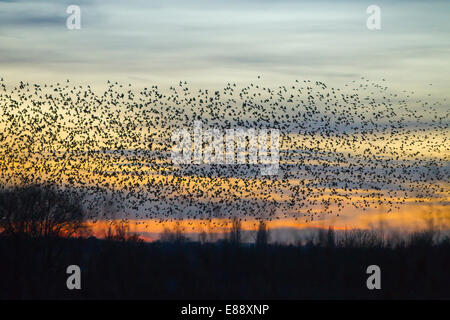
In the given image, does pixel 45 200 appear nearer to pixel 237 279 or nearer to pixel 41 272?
pixel 41 272

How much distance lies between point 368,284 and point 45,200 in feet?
96.2

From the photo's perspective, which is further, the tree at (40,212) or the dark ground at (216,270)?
the tree at (40,212)

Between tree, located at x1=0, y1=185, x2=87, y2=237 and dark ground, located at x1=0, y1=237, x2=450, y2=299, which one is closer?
dark ground, located at x1=0, y1=237, x2=450, y2=299

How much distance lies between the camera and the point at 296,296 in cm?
4525

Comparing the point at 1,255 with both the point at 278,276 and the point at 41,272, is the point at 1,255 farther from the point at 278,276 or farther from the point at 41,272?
the point at 278,276

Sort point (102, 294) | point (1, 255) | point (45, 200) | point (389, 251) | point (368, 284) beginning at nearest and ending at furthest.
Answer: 1. point (102, 294)
2. point (368, 284)
3. point (1, 255)
4. point (389, 251)
5. point (45, 200)

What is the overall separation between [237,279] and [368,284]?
9160 millimetres

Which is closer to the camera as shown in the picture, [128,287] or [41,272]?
[128,287]

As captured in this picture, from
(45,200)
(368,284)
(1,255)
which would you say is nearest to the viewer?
(368,284)

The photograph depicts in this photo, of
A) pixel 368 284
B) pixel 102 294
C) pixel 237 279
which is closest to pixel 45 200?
pixel 237 279
